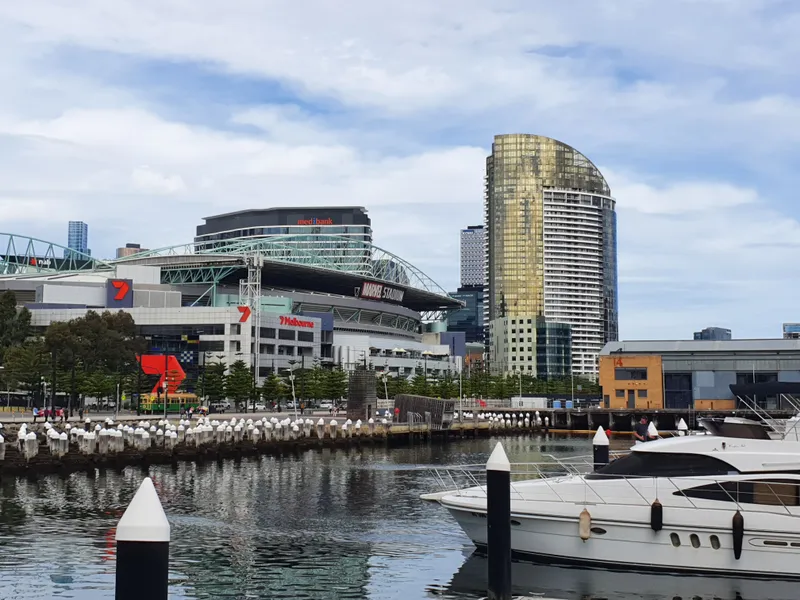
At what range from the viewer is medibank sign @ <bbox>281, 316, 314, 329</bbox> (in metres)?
189

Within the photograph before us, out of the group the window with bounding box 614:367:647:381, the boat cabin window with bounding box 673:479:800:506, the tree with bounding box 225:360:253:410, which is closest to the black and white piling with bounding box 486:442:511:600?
the boat cabin window with bounding box 673:479:800:506

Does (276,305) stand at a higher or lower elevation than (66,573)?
higher

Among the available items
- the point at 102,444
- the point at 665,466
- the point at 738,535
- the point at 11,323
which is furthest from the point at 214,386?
the point at 738,535

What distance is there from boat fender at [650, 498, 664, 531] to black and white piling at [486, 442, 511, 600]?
6.92 metres

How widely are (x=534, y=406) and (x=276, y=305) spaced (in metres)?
55.9

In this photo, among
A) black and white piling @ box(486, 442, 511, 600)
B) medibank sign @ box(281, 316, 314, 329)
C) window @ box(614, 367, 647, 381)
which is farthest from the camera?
medibank sign @ box(281, 316, 314, 329)

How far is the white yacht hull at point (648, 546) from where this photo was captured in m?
29.0

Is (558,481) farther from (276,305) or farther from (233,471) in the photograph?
(276,305)

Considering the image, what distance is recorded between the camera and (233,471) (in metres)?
67.9

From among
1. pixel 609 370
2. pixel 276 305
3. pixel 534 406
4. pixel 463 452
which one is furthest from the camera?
pixel 276 305

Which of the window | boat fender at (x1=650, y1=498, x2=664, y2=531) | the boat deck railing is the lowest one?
boat fender at (x1=650, y1=498, x2=664, y2=531)

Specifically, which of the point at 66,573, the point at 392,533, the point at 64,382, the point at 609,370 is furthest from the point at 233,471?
the point at 609,370

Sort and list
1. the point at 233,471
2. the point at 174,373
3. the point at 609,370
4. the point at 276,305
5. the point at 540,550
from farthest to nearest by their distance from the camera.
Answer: the point at 276,305 < the point at 609,370 < the point at 174,373 < the point at 233,471 < the point at 540,550

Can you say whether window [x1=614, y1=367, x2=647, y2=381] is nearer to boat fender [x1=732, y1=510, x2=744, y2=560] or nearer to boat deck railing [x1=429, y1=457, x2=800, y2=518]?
boat deck railing [x1=429, y1=457, x2=800, y2=518]
